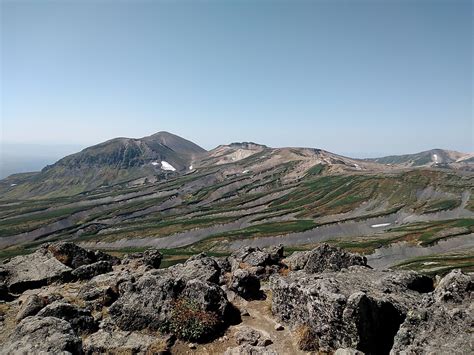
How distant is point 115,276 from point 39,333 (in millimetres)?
14848

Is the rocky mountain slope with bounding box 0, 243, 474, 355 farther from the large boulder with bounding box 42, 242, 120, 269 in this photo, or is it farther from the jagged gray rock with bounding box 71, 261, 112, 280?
the large boulder with bounding box 42, 242, 120, 269

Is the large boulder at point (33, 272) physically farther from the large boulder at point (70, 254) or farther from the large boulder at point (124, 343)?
the large boulder at point (124, 343)

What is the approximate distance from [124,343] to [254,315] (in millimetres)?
8210

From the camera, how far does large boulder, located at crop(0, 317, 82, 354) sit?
15320mm

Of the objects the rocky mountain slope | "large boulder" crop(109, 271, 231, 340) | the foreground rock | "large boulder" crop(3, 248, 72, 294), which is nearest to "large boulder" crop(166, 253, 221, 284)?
the rocky mountain slope

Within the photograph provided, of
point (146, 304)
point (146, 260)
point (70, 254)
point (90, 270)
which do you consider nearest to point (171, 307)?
point (146, 304)

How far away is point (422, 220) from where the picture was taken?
19625cm

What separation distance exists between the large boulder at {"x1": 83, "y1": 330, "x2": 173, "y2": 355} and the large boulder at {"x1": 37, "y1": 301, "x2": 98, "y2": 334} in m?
1.00

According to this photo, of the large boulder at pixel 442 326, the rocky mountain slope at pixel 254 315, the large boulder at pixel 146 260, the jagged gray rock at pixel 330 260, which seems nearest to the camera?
the large boulder at pixel 442 326

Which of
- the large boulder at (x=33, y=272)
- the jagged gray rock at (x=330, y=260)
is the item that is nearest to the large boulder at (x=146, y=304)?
the jagged gray rock at (x=330, y=260)

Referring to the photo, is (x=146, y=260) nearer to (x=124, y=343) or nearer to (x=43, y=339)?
(x=124, y=343)

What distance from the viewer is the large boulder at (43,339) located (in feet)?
50.3

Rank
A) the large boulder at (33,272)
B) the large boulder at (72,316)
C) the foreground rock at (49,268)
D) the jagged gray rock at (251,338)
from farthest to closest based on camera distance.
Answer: the foreground rock at (49,268), the large boulder at (33,272), the large boulder at (72,316), the jagged gray rock at (251,338)

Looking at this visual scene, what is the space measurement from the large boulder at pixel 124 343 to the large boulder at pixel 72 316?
100 centimetres
